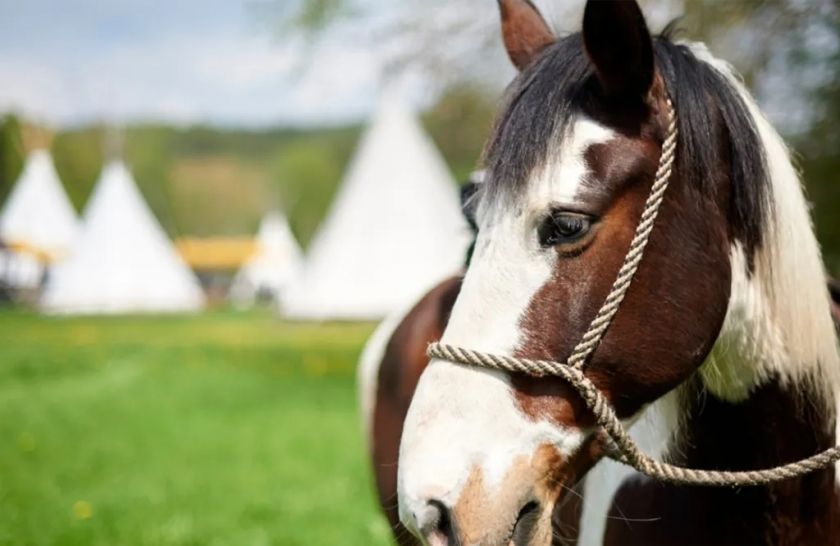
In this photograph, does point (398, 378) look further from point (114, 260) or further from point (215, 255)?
point (215, 255)

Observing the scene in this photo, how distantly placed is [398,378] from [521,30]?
185 centimetres

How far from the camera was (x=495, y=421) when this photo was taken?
5.45 feet

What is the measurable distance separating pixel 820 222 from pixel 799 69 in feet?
6.03

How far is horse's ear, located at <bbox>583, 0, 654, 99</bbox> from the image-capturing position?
168 centimetres

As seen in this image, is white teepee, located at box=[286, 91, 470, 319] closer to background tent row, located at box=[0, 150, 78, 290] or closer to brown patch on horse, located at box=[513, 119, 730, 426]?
brown patch on horse, located at box=[513, 119, 730, 426]

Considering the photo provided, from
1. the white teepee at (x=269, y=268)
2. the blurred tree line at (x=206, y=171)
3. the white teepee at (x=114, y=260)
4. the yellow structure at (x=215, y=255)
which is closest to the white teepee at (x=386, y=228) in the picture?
the white teepee at (x=114, y=260)

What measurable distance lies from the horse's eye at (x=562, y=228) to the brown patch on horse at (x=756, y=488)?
0.61 meters

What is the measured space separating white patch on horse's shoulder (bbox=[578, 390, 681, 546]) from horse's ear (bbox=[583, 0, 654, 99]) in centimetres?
77

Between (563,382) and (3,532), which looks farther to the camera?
(3,532)

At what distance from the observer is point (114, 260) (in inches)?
1307

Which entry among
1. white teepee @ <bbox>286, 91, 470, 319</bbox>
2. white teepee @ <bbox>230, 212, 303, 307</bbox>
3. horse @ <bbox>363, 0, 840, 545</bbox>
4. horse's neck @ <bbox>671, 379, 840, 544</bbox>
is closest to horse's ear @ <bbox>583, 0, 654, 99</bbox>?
horse @ <bbox>363, 0, 840, 545</bbox>

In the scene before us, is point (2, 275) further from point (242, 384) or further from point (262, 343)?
point (242, 384)

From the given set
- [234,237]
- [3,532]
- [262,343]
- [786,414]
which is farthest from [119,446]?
[234,237]

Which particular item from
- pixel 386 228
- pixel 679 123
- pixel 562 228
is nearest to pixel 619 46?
pixel 679 123
